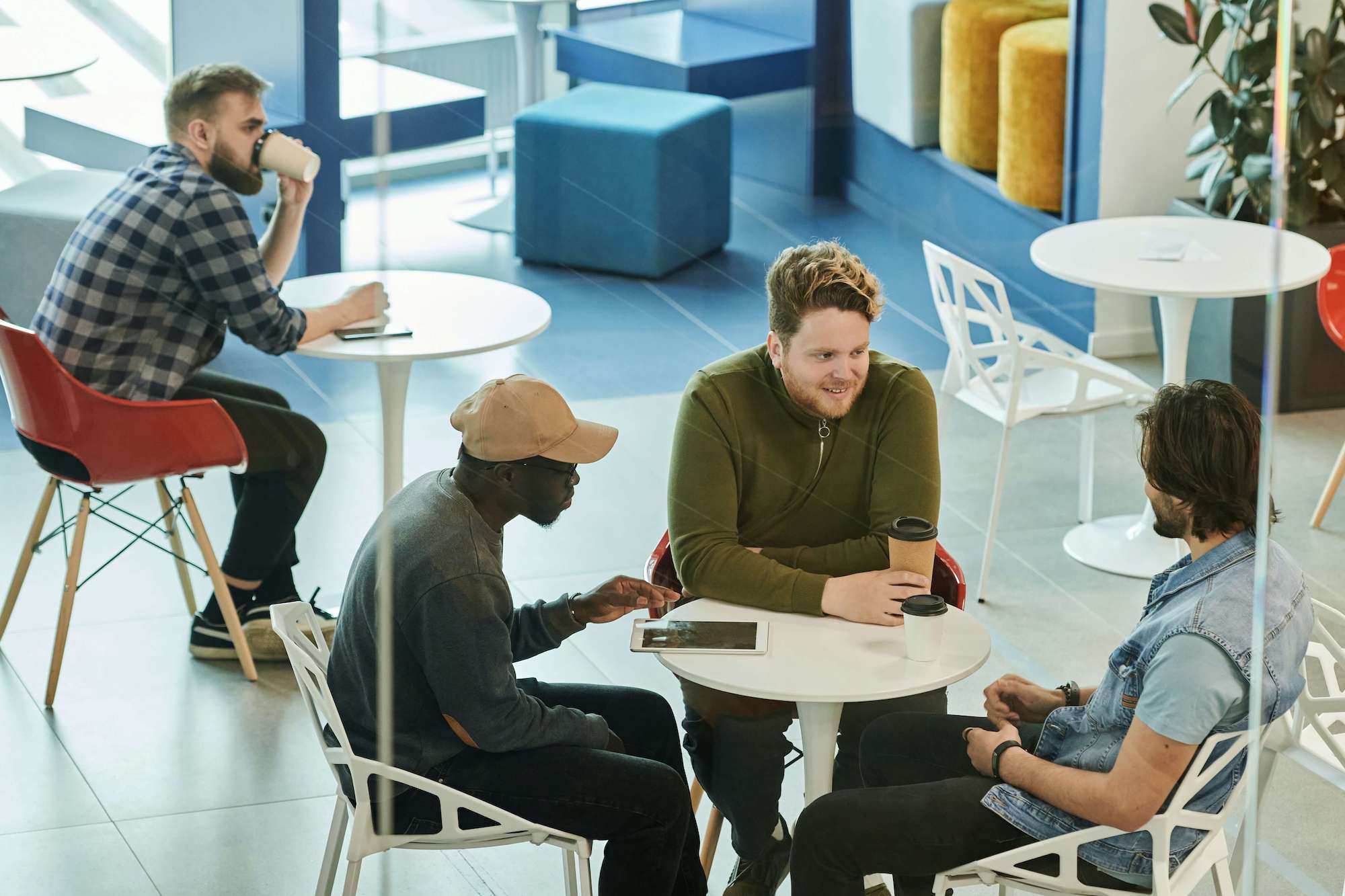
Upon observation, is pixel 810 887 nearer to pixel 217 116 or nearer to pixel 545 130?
pixel 545 130

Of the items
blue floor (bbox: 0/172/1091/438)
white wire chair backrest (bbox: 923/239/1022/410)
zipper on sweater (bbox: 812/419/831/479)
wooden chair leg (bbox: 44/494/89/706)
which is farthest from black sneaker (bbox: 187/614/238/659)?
white wire chair backrest (bbox: 923/239/1022/410)

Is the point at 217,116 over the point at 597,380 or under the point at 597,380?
over

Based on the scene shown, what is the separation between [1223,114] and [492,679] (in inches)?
101

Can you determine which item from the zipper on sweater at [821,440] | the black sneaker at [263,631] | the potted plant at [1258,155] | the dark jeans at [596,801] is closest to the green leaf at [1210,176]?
the potted plant at [1258,155]

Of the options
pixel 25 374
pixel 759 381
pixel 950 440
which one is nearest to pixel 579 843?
pixel 759 381

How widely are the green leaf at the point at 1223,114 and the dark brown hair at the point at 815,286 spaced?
6.27 ft

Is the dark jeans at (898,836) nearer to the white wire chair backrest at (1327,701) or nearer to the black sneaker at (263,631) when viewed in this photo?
the white wire chair backrest at (1327,701)

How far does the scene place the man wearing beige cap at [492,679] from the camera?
1771mm

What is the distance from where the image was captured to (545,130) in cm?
236

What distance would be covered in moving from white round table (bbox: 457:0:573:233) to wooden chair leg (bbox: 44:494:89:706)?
0.90m

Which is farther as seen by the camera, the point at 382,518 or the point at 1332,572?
the point at 1332,572

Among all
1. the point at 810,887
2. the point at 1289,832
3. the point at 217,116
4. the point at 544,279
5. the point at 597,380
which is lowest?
the point at 1289,832

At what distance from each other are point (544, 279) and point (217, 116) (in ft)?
2.45

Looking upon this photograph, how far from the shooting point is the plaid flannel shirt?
108 inches
